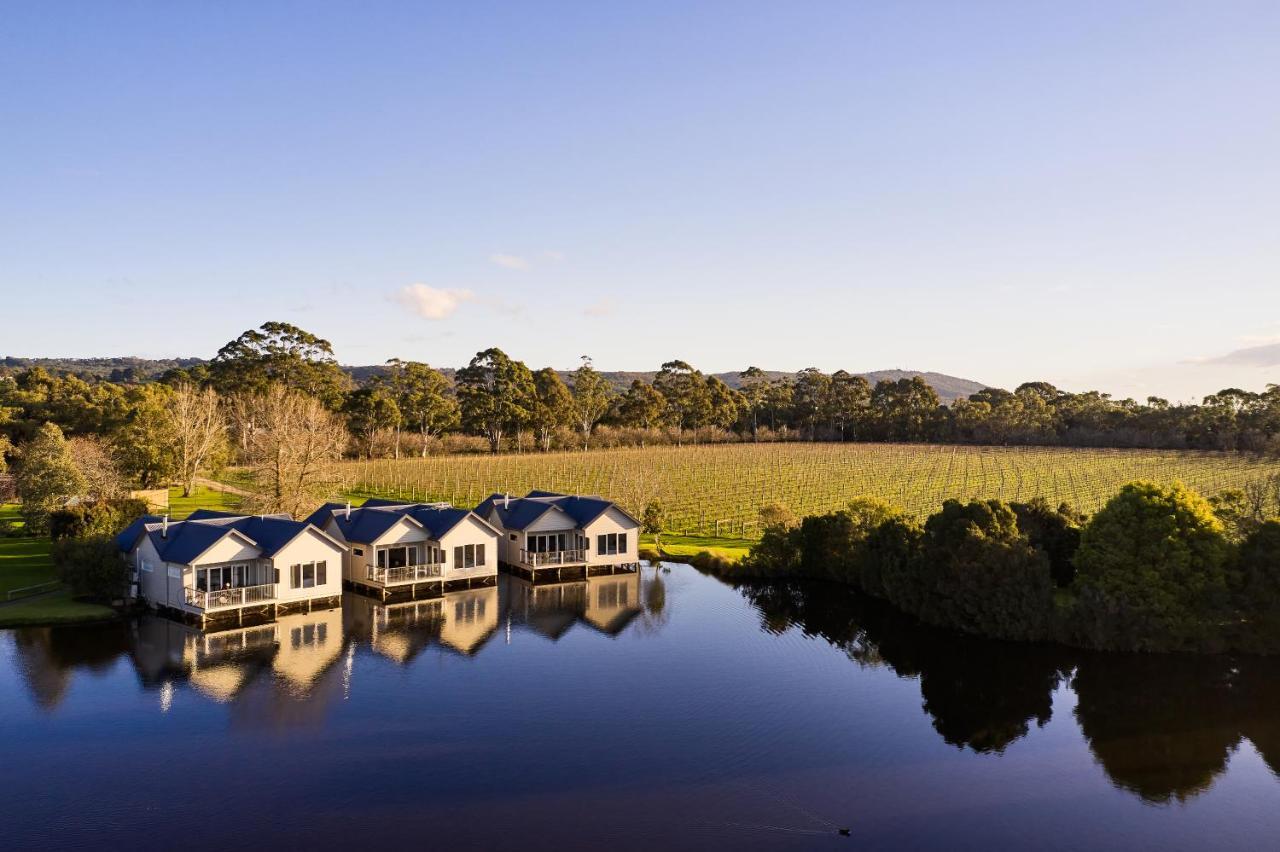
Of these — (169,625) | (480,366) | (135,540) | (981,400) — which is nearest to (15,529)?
(135,540)

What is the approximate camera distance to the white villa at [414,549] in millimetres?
35062

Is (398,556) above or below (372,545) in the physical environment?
below

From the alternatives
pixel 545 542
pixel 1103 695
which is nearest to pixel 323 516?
pixel 545 542

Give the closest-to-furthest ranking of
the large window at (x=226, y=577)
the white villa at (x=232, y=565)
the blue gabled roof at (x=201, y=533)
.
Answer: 1. the white villa at (x=232, y=565)
2. the large window at (x=226, y=577)
3. the blue gabled roof at (x=201, y=533)

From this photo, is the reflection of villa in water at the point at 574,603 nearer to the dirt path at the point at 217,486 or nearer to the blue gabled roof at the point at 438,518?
the blue gabled roof at the point at 438,518

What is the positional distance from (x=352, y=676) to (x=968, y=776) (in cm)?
1693

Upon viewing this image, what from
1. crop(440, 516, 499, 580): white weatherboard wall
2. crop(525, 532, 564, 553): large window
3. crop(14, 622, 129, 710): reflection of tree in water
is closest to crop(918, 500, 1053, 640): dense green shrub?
crop(525, 532, 564, 553): large window

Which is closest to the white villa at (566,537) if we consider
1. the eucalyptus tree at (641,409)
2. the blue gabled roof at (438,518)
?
the blue gabled roof at (438,518)

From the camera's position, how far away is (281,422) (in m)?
48.4

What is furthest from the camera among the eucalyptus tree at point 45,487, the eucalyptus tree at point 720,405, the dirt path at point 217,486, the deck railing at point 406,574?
the eucalyptus tree at point 720,405

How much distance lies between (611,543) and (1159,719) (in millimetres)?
23094

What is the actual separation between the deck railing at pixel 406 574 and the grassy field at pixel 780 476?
13541 mm

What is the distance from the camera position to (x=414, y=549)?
36.0 meters

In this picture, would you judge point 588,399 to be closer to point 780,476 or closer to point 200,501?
point 780,476
